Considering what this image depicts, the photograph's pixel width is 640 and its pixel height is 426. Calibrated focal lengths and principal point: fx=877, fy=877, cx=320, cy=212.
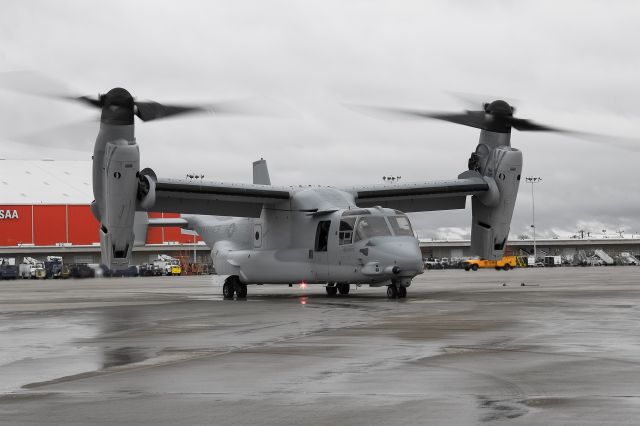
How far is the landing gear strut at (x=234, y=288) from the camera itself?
104 ft

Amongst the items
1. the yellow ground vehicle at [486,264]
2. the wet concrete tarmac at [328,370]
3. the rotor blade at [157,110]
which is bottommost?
the wet concrete tarmac at [328,370]

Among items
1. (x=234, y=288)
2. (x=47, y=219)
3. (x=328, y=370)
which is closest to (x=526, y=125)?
(x=234, y=288)

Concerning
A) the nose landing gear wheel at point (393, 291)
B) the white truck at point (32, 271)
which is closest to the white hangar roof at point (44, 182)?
the white truck at point (32, 271)

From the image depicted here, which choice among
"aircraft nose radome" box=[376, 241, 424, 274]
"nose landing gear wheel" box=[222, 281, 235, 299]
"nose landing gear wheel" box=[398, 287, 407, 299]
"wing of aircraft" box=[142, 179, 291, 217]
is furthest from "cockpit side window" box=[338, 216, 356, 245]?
"nose landing gear wheel" box=[222, 281, 235, 299]

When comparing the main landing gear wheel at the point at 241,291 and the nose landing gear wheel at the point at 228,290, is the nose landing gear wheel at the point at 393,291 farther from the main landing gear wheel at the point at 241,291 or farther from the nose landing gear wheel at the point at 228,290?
the nose landing gear wheel at the point at 228,290

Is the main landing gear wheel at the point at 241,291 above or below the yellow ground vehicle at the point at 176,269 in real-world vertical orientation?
below

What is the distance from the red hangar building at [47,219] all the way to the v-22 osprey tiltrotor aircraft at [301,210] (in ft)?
229

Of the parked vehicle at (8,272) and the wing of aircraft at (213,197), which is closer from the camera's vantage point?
the wing of aircraft at (213,197)

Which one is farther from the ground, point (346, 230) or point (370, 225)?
point (370, 225)

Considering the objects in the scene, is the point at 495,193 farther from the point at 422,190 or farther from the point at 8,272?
the point at 8,272

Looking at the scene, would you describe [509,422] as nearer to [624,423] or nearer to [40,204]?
[624,423]

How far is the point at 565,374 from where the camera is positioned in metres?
9.02

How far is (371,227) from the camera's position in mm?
27547

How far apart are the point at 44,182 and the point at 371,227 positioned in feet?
283
